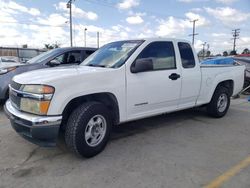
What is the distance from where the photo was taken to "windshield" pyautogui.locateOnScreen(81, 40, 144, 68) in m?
4.14

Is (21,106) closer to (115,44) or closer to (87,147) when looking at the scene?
(87,147)

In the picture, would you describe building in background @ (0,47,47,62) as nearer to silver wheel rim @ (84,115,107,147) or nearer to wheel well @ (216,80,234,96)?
wheel well @ (216,80,234,96)

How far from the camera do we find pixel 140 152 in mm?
3918

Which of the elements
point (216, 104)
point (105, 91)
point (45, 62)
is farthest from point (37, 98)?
point (216, 104)

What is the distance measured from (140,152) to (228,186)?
4.66 ft

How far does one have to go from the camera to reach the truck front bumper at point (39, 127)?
124 inches

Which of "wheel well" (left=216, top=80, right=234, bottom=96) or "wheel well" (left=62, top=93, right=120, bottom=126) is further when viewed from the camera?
"wheel well" (left=216, top=80, right=234, bottom=96)

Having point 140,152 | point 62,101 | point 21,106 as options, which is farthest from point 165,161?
point 21,106

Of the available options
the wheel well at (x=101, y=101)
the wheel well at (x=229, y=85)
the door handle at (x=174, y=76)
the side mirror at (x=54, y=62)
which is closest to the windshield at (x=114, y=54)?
the wheel well at (x=101, y=101)

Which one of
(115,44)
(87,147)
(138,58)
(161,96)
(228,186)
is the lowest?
(228,186)

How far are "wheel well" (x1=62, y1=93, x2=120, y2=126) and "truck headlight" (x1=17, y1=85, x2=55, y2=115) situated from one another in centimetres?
34

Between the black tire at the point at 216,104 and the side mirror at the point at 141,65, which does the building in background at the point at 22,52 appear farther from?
the side mirror at the point at 141,65

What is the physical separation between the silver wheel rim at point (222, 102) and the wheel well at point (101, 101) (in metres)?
3.23

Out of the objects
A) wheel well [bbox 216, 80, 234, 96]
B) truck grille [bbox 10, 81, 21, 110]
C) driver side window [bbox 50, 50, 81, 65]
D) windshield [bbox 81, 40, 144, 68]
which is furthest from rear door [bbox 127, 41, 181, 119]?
driver side window [bbox 50, 50, 81, 65]
